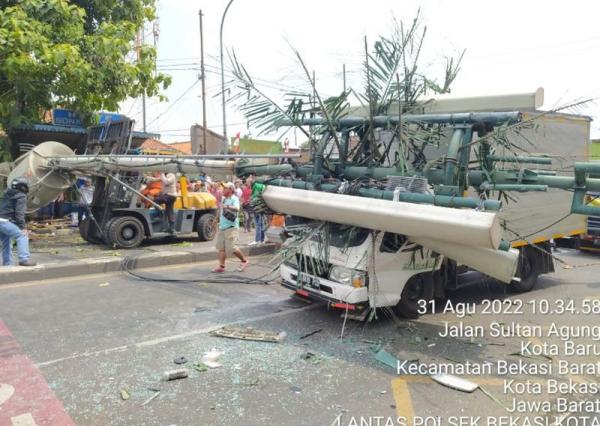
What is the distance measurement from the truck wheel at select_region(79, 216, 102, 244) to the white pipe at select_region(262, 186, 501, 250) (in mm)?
7983

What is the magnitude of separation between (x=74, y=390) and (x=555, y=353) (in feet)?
16.5

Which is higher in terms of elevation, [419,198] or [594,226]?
[419,198]

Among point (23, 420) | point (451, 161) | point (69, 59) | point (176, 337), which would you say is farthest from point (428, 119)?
point (69, 59)

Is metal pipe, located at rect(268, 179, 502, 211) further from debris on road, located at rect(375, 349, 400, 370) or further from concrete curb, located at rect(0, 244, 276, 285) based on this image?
concrete curb, located at rect(0, 244, 276, 285)

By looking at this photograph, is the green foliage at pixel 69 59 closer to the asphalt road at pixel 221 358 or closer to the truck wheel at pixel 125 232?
the truck wheel at pixel 125 232

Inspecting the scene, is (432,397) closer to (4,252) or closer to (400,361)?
(400,361)

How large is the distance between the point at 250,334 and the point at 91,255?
259 inches

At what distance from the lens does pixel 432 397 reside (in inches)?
181

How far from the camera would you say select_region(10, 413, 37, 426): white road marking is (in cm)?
400

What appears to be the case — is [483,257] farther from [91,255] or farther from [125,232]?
[125,232]

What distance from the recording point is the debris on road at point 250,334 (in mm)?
6012

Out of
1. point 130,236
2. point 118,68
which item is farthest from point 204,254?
point 118,68

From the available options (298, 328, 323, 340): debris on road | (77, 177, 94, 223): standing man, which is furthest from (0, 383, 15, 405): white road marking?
(77, 177, 94, 223): standing man

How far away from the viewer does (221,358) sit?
5.45 m
